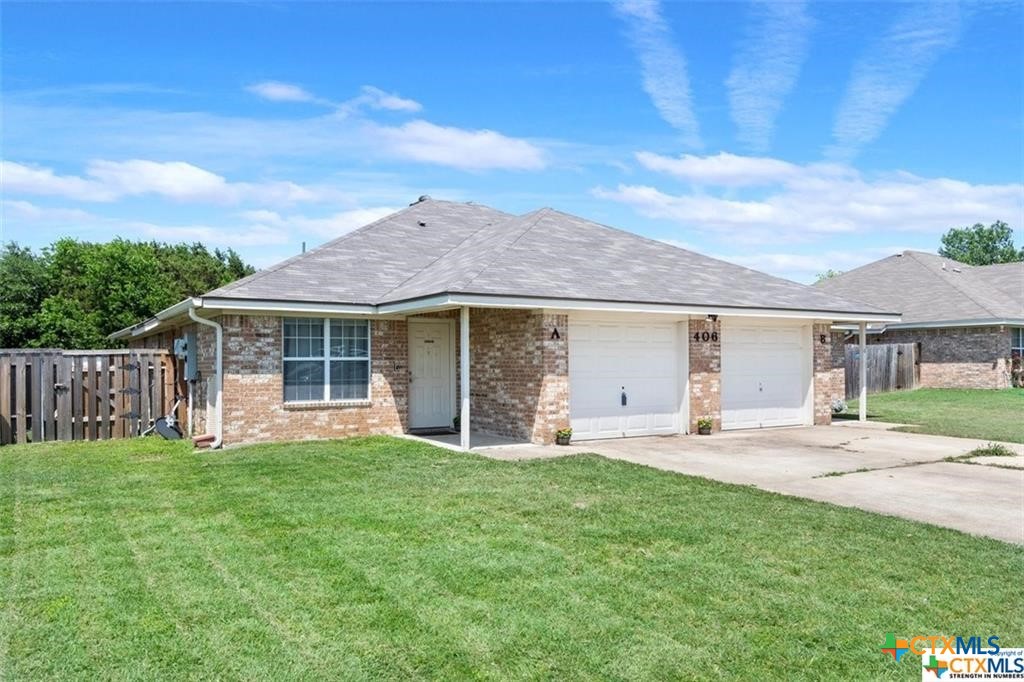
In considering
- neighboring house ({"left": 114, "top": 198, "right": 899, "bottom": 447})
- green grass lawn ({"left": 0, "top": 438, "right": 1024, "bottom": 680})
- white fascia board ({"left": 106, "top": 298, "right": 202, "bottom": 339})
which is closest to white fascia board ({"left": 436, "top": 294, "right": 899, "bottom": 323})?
neighboring house ({"left": 114, "top": 198, "right": 899, "bottom": 447})

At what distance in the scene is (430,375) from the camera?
14453 millimetres

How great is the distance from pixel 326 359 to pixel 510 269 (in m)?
3.76

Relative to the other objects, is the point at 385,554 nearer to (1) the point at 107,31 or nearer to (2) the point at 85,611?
(2) the point at 85,611

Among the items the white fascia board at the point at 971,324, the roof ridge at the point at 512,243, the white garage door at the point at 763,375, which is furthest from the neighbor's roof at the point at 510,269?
the white fascia board at the point at 971,324

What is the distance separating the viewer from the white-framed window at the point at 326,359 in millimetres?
12734

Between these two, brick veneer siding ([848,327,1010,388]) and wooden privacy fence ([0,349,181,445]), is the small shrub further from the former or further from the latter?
brick veneer siding ([848,327,1010,388])

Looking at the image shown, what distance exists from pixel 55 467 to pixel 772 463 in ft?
34.2

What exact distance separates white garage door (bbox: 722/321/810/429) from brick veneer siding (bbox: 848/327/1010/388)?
14.7 meters

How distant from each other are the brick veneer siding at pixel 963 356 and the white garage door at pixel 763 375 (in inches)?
579

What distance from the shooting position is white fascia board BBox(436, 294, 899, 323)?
11.1 m

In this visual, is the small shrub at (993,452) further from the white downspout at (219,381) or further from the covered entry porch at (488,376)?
the white downspout at (219,381)

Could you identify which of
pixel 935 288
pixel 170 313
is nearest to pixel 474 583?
pixel 170 313

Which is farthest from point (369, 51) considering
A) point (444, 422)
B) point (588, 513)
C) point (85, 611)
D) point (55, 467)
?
point (85, 611)

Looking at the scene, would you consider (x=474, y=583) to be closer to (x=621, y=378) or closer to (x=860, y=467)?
(x=860, y=467)
